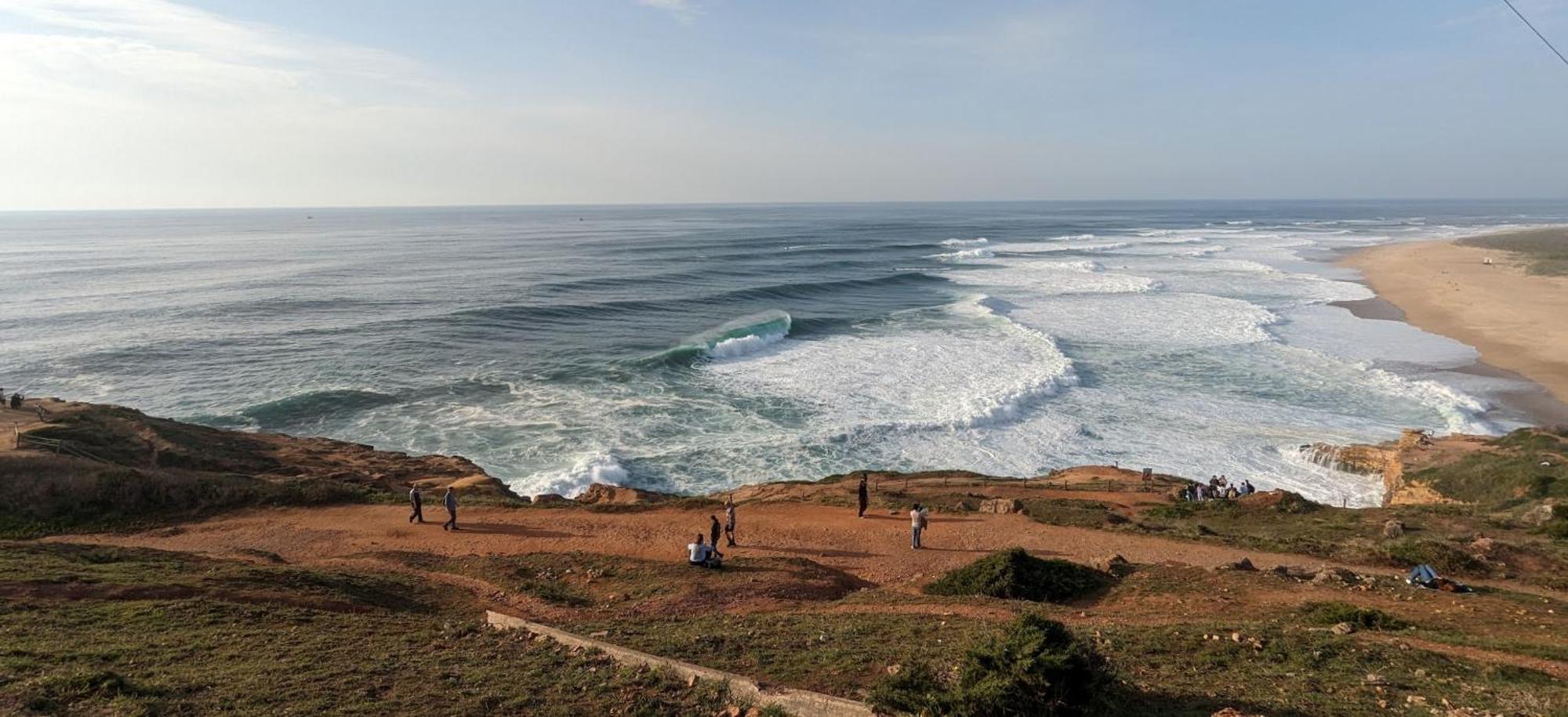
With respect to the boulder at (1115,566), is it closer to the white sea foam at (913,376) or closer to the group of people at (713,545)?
the group of people at (713,545)

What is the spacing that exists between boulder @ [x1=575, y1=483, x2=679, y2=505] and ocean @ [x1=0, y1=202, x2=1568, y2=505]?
2845mm

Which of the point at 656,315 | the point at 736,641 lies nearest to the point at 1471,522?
the point at 736,641

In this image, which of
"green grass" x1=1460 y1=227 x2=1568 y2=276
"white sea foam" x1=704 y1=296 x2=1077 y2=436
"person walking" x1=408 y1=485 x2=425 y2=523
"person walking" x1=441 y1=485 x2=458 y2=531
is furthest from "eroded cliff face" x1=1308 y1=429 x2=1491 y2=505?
"green grass" x1=1460 y1=227 x2=1568 y2=276

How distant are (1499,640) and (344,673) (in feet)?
47.0

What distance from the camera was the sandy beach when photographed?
35.1 m

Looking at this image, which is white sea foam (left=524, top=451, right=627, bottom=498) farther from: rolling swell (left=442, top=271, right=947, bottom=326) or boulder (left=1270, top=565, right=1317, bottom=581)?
rolling swell (left=442, top=271, right=947, bottom=326)

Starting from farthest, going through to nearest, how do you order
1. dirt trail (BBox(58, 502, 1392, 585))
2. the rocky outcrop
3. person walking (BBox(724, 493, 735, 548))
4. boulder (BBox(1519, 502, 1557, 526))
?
the rocky outcrop, person walking (BBox(724, 493, 735, 548)), boulder (BBox(1519, 502, 1557, 526)), dirt trail (BBox(58, 502, 1392, 585))

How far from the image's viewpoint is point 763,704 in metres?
7.85

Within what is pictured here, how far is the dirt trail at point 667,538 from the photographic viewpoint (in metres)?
15.1

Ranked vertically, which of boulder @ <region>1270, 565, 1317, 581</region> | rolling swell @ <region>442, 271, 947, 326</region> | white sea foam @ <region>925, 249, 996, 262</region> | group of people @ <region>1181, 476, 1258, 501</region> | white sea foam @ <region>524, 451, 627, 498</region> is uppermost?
white sea foam @ <region>925, 249, 996, 262</region>

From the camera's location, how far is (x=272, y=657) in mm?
9250

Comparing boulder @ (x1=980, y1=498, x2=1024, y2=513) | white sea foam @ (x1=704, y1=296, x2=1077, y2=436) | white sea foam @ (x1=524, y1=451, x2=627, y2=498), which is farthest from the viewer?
white sea foam @ (x1=704, y1=296, x2=1077, y2=436)

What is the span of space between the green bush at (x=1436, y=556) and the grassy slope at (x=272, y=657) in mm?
13108

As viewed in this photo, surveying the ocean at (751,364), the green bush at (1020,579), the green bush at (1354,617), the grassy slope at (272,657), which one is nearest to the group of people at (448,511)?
the grassy slope at (272,657)
